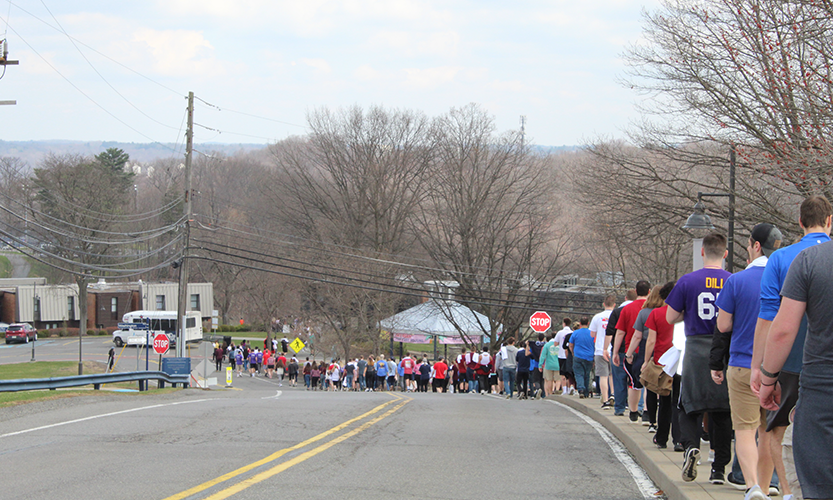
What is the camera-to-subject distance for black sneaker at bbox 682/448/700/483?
6.43m

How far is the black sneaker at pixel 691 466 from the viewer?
21.1ft

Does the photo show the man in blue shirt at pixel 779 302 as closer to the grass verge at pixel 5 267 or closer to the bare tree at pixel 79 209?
the bare tree at pixel 79 209

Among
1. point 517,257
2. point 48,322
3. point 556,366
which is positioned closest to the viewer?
point 556,366

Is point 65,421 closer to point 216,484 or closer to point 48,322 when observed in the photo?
point 216,484

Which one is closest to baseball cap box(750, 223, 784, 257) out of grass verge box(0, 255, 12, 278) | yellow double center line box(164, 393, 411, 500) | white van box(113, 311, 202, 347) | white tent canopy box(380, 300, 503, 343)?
yellow double center line box(164, 393, 411, 500)

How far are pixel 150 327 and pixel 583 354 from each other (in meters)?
53.2

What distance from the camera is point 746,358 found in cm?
565

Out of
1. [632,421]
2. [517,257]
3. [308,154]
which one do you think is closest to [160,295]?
[308,154]

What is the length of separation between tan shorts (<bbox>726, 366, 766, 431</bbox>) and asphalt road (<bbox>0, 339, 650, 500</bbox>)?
149 cm

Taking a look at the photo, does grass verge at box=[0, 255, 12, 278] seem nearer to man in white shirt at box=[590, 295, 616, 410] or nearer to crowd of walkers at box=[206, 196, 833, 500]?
man in white shirt at box=[590, 295, 616, 410]

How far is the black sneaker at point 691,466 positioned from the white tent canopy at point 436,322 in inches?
1523

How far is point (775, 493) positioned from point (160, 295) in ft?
252

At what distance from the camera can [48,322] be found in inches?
2810

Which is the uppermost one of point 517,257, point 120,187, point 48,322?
point 120,187
